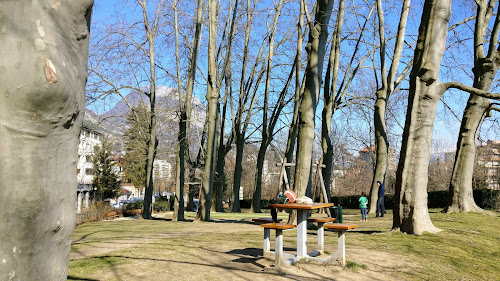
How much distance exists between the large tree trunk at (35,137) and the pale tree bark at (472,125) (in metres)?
15.3

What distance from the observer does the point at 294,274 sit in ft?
19.9

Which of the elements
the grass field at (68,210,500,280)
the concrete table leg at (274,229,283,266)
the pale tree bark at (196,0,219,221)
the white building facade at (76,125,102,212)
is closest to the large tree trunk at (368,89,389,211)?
the pale tree bark at (196,0,219,221)

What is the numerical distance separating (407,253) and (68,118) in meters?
7.06

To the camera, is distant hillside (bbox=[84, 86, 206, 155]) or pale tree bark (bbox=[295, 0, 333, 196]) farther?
distant hillside (bbox=[84, 86, 206, 155])

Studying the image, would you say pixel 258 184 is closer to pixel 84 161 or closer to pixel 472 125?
pixel 472 125

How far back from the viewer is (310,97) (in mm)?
11102

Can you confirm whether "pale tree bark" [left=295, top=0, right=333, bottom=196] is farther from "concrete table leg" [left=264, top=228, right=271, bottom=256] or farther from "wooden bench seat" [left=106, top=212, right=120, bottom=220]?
"wooden bench seat" [left=106, top=212, right=120, bottom=220]

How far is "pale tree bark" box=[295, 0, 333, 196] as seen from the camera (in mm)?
10781

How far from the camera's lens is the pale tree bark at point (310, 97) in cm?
1078

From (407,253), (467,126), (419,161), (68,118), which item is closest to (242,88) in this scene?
(467,126)

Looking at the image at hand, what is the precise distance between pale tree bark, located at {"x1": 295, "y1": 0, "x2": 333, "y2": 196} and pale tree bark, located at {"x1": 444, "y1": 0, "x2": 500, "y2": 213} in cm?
688

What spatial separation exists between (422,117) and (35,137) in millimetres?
9481

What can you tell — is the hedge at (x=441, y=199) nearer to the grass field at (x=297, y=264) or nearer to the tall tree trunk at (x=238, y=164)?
the grass field at (x=297, y=264)

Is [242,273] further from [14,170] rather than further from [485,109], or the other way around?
[485,109]
